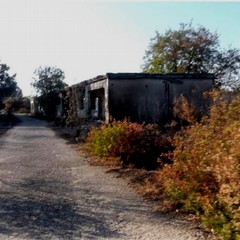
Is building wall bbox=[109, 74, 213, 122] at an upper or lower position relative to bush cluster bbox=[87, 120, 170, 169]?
upper

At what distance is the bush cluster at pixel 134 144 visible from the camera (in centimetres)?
1119

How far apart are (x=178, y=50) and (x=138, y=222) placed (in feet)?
116

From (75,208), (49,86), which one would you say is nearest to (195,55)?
(49,86)

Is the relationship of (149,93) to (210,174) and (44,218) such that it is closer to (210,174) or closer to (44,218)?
(210,174)

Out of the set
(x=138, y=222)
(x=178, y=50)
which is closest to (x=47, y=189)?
(x=138, y=222)

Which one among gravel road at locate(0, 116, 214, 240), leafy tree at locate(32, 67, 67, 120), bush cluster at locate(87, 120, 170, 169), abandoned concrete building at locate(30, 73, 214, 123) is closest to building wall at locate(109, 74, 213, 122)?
abandoned concrete building at locate(30, 73, 214, 123)

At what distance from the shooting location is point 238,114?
6.23 meters

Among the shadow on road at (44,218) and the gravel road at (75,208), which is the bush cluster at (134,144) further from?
the shadow on road at (44,218)

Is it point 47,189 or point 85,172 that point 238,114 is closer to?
point 47,189

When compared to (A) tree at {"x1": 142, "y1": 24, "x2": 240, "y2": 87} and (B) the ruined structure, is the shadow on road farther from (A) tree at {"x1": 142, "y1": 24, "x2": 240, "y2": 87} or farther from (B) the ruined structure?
(A) tree at {"x1": 142, "y1": 24, "x2": 240, "y2": 87}

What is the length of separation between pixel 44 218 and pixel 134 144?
5467 millimetres

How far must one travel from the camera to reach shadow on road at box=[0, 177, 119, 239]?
5527mm

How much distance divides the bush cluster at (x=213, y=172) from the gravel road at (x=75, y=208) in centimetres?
42

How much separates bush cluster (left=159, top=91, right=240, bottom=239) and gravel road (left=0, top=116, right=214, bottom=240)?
422 mm
